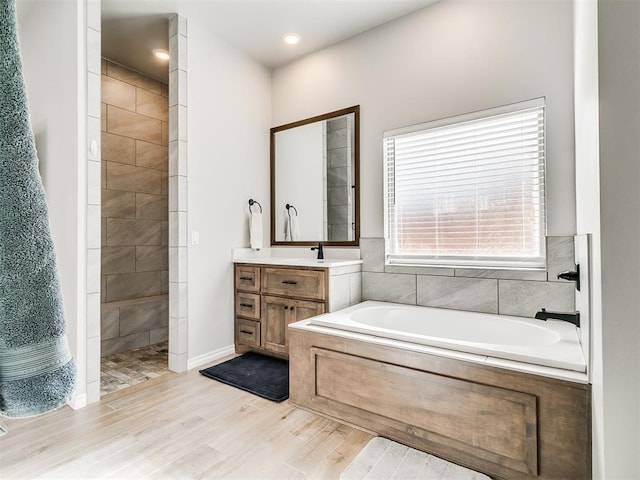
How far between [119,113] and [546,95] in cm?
379

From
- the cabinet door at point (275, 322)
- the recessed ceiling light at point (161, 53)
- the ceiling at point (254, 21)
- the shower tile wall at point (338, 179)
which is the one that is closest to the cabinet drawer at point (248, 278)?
the cabinet door at point (275, 322)

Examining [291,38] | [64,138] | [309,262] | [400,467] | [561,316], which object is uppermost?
[291,38]

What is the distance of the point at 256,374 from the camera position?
280 cm

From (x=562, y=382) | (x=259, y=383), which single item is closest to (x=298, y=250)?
(x=259, y=383)

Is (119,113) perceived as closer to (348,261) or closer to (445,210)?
(348,261)

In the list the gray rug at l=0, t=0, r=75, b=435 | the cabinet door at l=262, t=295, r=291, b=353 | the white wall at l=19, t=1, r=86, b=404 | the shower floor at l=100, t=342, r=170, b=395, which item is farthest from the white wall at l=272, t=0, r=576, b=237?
the gray rug at l=0, t=0, r=75, b=435

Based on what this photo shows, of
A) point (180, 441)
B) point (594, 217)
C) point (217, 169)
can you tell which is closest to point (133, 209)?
point (217, 169)

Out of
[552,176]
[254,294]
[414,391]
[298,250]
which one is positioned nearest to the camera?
[414,391]

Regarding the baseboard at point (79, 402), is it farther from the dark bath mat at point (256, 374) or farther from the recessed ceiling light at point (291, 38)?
the recessed ceiling light at point (291, 38)

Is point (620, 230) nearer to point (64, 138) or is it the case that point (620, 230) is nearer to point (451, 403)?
point (451, 403)

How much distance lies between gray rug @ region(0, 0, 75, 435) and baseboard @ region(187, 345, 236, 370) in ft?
8.78

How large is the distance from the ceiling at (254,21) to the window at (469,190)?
97 cm

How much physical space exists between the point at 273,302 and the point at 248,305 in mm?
317

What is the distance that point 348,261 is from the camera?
2984 mm
